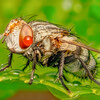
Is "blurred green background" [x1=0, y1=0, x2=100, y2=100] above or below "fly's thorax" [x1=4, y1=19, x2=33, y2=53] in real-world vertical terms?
above

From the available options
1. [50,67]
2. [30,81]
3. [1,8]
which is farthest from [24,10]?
[30,81]

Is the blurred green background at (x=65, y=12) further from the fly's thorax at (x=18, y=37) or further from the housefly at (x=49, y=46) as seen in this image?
the fly's thorax at (x=18, y=37)

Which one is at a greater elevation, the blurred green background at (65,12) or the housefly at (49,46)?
the blurred green background at (65,12)

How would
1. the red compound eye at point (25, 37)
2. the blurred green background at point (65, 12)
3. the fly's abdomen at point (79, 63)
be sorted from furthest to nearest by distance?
the blurred green background at point (65, 12), the fly's abdomen at point (79, 63), the red compound eye at point (25, 37)

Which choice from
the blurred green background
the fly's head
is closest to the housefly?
the fly's head

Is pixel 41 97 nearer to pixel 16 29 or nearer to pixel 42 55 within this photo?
pixel 42 55

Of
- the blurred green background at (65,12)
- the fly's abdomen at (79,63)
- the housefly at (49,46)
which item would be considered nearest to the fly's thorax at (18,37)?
the housefly at (49,46)

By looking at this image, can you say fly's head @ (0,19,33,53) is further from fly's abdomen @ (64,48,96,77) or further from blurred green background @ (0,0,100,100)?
blurred green background @ (0,0,100,100)

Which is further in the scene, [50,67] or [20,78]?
[50,67]
